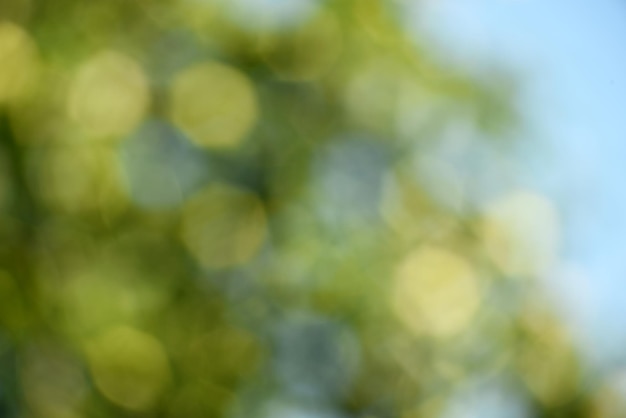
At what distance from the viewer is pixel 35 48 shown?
2582 millimetres

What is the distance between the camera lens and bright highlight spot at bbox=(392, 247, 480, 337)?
8.86 ft

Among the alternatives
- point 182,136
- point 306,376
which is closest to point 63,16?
point 182,136

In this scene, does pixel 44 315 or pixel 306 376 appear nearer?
pixel 44 315

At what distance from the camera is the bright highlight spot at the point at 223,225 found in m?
2.65

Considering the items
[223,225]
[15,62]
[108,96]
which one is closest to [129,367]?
[223,225]

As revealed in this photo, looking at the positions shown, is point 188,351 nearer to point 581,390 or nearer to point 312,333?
point 312,333

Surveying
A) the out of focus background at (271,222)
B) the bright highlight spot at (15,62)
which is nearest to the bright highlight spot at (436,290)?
the out of focus background at (271,222)

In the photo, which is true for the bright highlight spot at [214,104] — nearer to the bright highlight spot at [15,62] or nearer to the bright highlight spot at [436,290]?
the bright highlight spot at [15,62]

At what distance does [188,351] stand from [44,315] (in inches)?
17.1

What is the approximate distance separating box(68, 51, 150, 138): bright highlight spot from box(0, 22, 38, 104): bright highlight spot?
0.47 feet

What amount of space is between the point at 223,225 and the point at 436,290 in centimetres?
75

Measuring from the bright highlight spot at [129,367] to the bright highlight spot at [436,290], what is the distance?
81 cm

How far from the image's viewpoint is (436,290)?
109 inches

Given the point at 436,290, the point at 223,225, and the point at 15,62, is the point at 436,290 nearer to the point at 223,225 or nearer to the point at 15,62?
the point at 223,225
